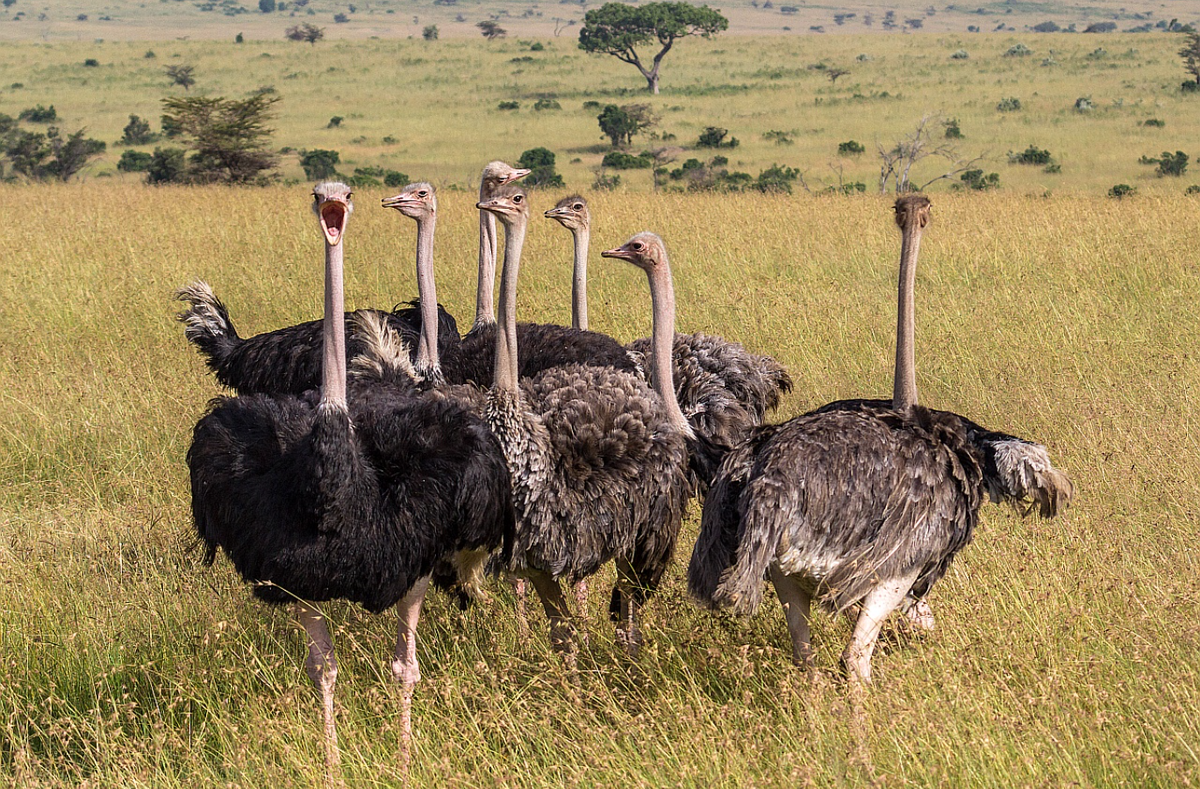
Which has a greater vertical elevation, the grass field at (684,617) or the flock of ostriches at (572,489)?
the flock of ostriches at (572,489)

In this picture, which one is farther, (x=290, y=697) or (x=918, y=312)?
(x=918, y=312)

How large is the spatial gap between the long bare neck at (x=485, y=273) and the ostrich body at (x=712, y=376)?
1.25 ft

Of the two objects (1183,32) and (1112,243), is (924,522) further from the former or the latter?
(1183,32)

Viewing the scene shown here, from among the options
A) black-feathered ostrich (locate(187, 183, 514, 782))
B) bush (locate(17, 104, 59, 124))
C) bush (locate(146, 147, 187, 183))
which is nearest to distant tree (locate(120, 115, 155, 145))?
bush (locate(17, 104, 59, 124))

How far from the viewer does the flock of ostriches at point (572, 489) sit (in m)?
3.31

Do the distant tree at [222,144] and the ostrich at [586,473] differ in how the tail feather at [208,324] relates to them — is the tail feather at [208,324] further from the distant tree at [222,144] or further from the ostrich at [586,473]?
the distant tree at [222,144]

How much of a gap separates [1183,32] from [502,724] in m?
51.9

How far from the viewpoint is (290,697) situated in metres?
3.29

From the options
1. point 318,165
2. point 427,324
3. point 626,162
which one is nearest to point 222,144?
point 318,165

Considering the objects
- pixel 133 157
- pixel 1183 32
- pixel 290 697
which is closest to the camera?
pixel 290 697

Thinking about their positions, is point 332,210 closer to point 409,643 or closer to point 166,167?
point 409,643

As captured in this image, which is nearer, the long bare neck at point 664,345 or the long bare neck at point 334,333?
the long bare neck at point 334,333

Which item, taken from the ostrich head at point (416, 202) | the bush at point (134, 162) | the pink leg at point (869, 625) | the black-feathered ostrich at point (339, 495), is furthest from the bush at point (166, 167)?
the pink leg at point (869, 625)

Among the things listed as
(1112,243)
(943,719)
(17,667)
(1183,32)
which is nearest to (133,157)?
(1112,243)
